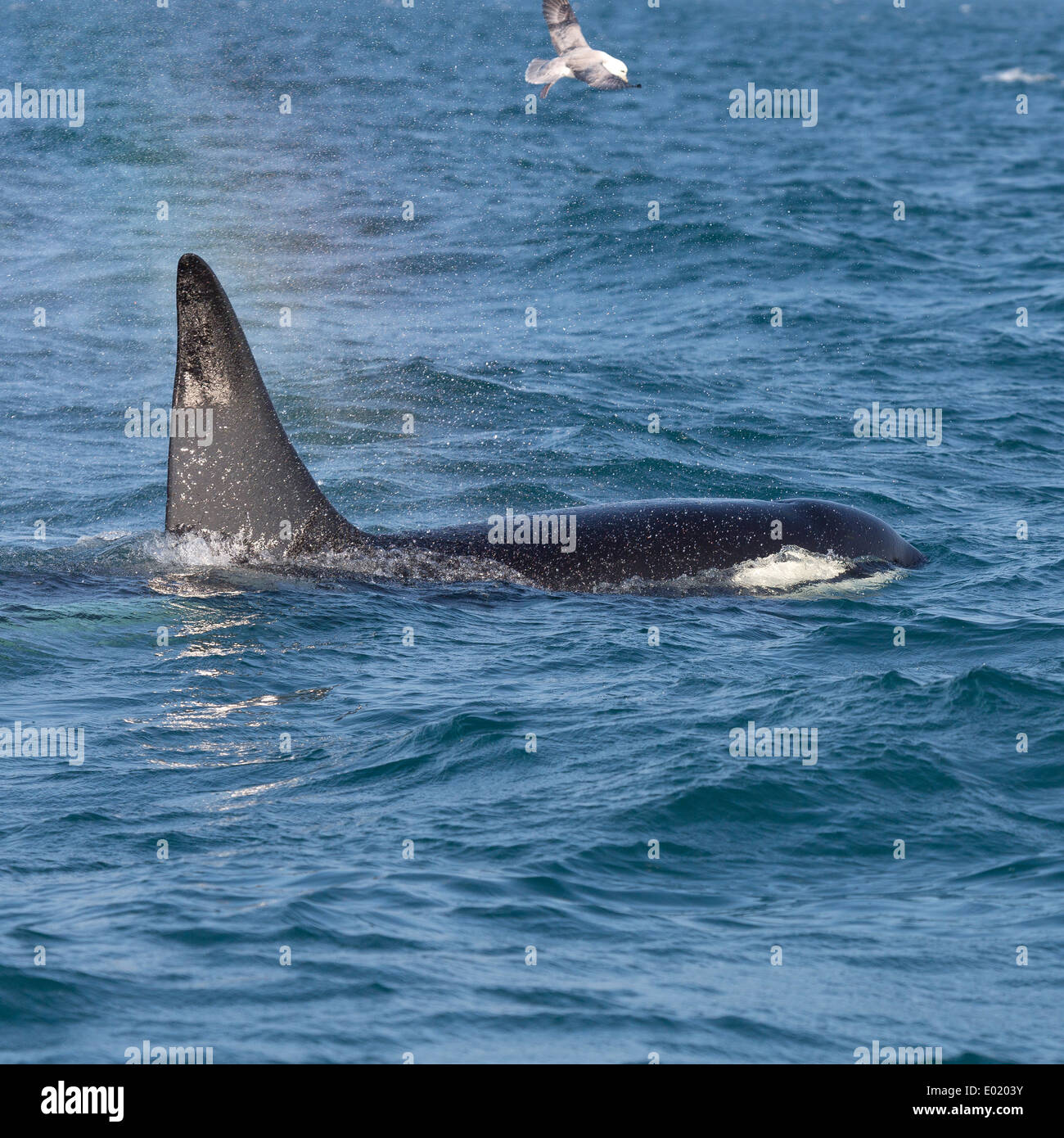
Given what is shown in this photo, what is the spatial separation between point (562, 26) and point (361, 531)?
6.68 meters

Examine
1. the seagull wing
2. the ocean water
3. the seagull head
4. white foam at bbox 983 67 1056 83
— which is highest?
white foam at bbox 983 67 1056 83

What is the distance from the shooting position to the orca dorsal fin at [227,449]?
42.7ft

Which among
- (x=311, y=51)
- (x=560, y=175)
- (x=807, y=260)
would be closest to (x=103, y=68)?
(x=311, y=51)

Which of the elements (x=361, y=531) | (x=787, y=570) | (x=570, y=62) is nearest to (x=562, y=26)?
(x=570, y=62)

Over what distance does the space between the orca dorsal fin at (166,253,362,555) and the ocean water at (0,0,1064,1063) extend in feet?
1.44

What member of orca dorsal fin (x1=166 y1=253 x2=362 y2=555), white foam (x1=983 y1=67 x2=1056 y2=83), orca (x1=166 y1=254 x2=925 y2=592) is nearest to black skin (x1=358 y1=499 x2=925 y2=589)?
orca (x1=166 y1=254 x2=925 y2=592)

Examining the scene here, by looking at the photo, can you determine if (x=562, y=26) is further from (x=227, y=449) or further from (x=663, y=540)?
(x=227, y=449)

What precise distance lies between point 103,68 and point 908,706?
4257 centimetres

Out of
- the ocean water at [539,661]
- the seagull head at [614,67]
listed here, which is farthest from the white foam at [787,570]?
the seagull head at [614,67]

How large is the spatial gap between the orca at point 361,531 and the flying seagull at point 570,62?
4.47 meters

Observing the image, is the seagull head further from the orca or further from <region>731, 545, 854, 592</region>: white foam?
<region>731, 545, 854, 592</region>: white foam

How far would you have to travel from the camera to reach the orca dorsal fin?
1301 centimetres

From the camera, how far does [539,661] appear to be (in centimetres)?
1254

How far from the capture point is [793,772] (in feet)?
34.0
